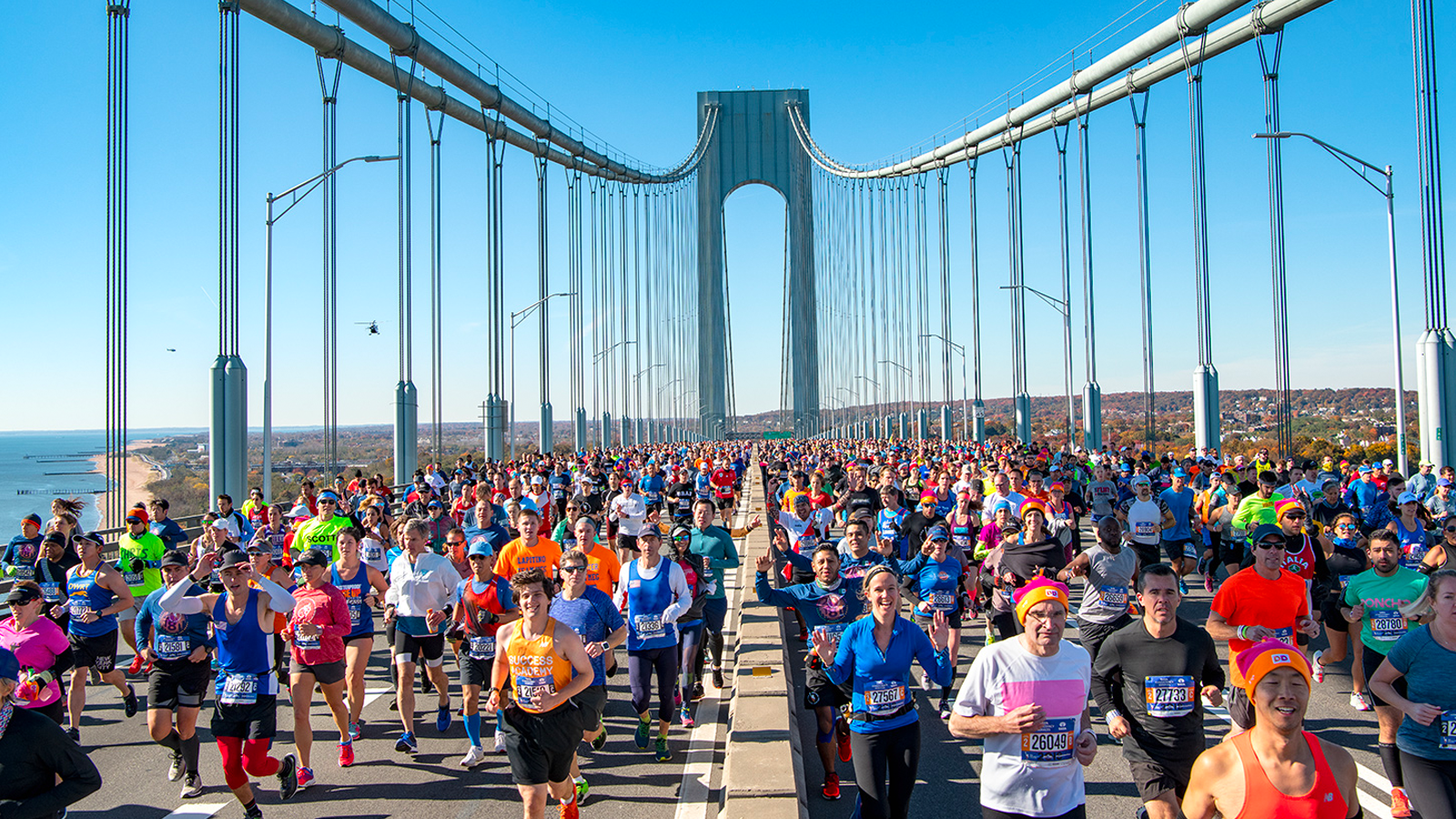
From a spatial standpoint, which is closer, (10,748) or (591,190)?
(10,748)

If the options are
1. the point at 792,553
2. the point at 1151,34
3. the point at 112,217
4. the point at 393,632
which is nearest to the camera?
the point at 393,632

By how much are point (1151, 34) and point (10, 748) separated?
113 ft

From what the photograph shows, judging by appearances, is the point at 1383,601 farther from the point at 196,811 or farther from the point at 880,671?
the point at 196,811

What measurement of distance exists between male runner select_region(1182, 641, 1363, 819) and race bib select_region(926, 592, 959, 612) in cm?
448

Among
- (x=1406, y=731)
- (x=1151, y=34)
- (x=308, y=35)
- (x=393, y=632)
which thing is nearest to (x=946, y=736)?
(x=1406, y=731)

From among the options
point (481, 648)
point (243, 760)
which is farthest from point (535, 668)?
point (243, 760)

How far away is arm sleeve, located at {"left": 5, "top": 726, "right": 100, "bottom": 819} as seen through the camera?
3592mm

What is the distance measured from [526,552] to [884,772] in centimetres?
407

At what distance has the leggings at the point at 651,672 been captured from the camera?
21.7ft

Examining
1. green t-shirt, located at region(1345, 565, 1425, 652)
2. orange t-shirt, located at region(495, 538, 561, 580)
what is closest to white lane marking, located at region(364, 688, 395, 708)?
orange t-shirt, located at region(495, 538, 561, 580)

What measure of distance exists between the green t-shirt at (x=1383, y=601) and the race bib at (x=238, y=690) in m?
6.26

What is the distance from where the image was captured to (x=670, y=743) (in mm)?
6762

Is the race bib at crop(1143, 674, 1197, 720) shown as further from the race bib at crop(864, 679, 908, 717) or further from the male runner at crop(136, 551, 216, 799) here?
the male runner at crop(136, 551, 216, 799)

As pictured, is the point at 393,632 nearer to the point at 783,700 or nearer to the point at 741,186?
the point at 783,700
